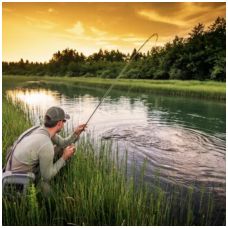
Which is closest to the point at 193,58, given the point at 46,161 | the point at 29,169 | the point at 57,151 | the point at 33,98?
the point at 33,98

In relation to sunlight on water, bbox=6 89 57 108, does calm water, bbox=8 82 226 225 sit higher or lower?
lower

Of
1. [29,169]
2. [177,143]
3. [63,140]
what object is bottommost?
[177,143]

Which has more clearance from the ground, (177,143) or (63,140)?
(63,140)

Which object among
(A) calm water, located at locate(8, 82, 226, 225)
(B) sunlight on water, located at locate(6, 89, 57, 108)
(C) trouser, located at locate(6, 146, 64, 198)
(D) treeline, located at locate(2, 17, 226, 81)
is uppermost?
(D) treeline, located at locate(2, 17, 226, 81)

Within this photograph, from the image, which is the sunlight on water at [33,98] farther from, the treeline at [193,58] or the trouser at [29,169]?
the treeline at [193,58]

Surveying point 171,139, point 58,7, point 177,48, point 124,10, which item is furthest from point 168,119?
point 177,48

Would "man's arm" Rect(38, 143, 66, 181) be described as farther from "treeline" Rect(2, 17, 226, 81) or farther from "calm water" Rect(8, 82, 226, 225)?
"treeline" Rect(2, 17, 226, 81)

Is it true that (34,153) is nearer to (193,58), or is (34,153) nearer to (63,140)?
(63,140)

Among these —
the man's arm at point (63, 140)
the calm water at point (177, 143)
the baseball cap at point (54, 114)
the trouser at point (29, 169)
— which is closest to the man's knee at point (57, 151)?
the man's arm at point (63, 140)

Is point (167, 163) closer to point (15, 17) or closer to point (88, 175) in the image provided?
point (88, 175)

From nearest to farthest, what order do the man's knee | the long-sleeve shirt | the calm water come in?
the long-sleeve shirt
the man's knee
the calm water

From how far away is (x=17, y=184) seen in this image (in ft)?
8.70

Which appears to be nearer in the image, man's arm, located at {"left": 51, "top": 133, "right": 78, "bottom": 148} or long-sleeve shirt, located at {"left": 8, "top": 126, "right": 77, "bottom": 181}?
long-sleeve shirt, located at {"left": 8, "top": 126, "right": 77, "bottom": 181}

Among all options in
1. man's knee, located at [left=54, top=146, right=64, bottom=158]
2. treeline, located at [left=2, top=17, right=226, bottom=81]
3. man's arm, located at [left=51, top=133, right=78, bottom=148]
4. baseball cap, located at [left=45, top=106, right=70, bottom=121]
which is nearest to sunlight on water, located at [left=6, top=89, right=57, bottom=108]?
man's arm, located at [left=51, top=133, right=78, bottom=148]
